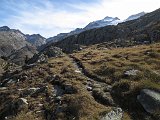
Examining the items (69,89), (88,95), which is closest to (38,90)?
(69,89)

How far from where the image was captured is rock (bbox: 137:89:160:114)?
29.4 metres

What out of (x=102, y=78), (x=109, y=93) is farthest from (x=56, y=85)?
(x=109, y=93)

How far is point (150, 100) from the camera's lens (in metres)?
30.4

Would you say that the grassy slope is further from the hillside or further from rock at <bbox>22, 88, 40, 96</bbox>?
rock at <bbox>22, 88, 40, 96</bbox>

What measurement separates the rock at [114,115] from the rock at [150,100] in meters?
2.65

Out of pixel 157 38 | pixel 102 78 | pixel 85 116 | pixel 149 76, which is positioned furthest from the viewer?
pixel 157 38

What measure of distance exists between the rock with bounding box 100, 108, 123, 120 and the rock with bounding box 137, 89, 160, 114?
2645 millimetres

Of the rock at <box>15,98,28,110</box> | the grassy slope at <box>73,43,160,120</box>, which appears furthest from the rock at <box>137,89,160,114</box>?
the rock at <box>15,98,28,110</box>

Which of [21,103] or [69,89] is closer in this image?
[21,103]

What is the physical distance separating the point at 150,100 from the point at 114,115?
4262 millimetres

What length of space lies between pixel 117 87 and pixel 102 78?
6531mm

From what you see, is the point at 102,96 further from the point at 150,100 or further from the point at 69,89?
the point at 150,100

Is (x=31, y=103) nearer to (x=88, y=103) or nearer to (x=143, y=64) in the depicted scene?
(x=88, y=103)

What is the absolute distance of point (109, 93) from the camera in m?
34.8
